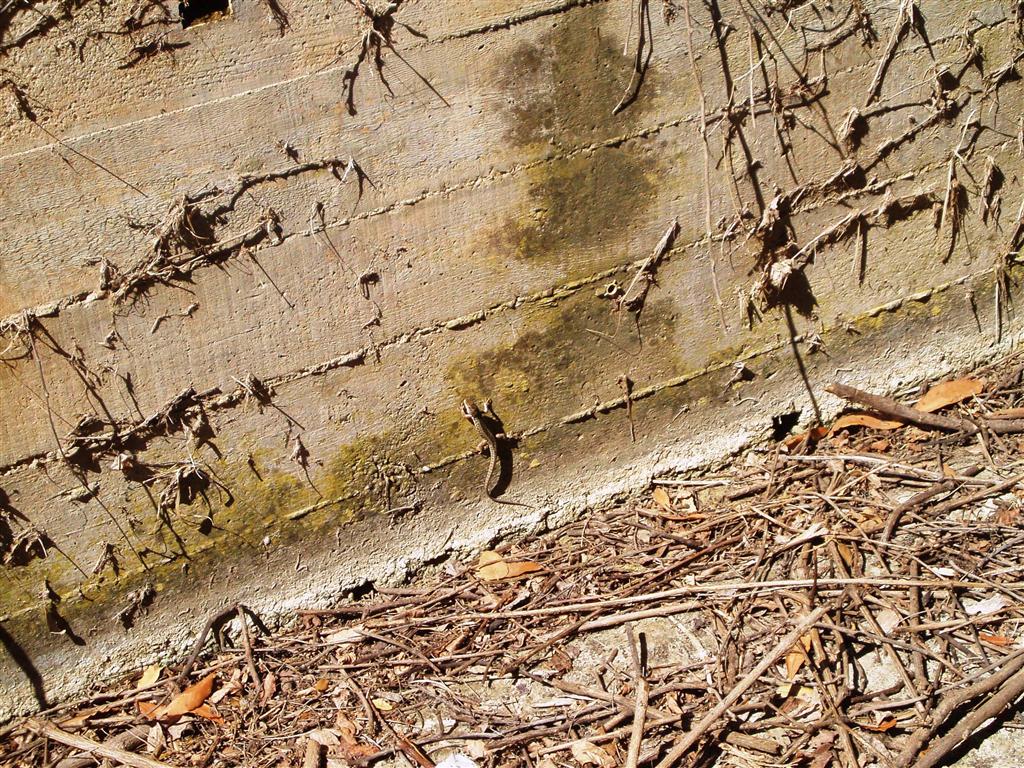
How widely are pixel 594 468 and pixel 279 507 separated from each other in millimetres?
1137

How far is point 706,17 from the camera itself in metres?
3.01

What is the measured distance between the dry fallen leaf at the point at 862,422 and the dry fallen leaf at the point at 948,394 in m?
0.12

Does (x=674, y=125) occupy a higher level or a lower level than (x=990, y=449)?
higher

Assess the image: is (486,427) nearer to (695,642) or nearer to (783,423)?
(695,642)

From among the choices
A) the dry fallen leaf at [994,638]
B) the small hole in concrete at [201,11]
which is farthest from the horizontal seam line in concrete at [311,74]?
the dry fallen leaf at [994,638]

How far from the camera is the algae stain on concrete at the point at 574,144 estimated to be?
2.93 m

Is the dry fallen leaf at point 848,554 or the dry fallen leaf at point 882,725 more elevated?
the dry fallen leaf at point 848,554

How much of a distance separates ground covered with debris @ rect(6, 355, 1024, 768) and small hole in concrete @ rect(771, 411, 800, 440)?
69mm

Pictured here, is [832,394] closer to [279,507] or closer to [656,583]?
[656,583]

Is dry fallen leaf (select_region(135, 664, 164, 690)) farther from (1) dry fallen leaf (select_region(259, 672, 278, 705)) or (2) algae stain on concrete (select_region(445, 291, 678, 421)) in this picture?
(2) algae stain on concrete (select_region(445, 291, 678, 421))

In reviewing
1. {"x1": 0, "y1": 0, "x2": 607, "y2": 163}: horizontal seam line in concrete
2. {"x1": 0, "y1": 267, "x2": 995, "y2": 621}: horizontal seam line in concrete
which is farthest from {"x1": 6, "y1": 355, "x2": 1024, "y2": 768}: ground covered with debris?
{"x1": 0, "y1": 0, "x2": 607, "y2": 163}: horizontal seam line in concrete

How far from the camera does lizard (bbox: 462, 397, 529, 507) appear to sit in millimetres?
3221

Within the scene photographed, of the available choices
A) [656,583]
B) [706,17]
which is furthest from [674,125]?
[656,583]

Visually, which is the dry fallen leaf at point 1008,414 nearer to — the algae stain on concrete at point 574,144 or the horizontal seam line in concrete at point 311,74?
the algae stain on concrete at point 574,144
